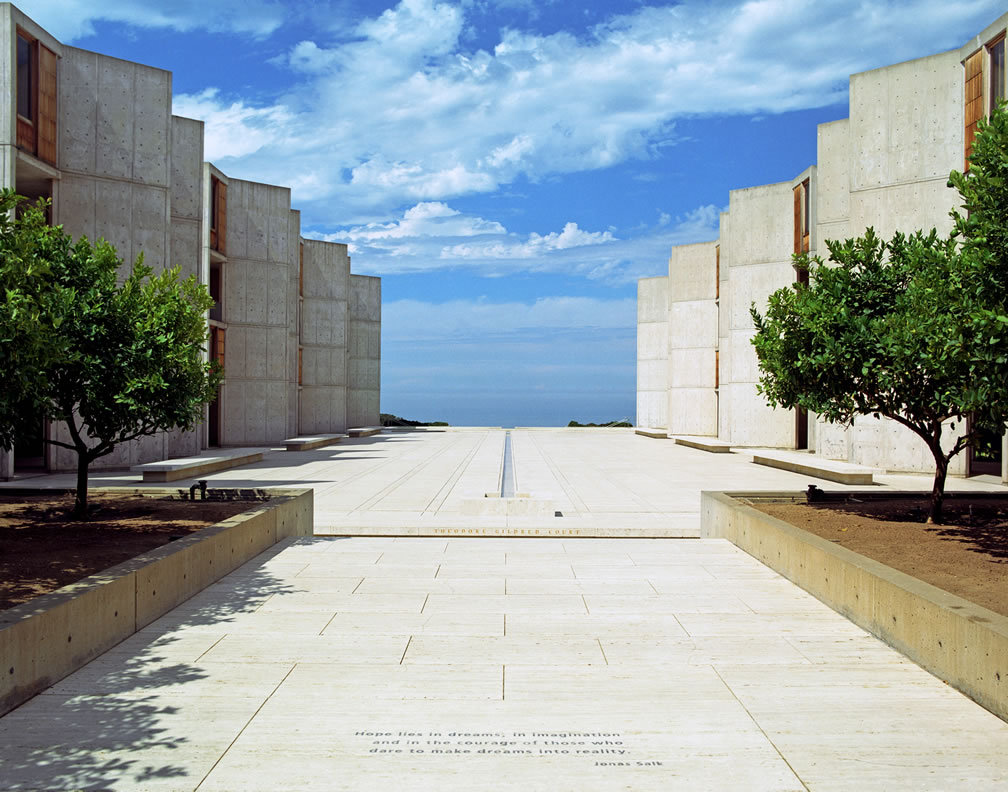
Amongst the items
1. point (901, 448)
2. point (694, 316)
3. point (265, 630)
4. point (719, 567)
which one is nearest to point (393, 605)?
point (265, 630)

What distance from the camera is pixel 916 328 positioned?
8.24 meters

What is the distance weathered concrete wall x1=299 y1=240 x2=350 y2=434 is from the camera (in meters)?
41.1

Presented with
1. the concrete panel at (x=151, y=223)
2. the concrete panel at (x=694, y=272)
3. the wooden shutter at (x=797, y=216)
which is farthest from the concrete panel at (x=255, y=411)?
the wooden shutter at (x=797, y=216)

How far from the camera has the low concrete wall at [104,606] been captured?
197 inches

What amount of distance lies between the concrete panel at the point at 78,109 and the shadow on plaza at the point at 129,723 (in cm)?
1878

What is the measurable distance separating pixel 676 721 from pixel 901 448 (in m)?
19.4

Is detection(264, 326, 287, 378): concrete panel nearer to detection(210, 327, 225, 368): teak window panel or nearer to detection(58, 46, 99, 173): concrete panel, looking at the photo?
detection(210, 327, 225, 368): teak window panel

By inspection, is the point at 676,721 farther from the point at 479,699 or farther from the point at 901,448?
the point at 901,448

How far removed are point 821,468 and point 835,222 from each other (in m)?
9.16

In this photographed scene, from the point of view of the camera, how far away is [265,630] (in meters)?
6.68

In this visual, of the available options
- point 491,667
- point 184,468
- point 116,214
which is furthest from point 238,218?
point 491,667

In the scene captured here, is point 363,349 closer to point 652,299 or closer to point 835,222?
point 652,299

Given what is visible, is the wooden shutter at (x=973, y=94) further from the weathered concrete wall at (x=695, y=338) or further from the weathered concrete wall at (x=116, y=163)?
the weathered concrete wall at (x=116, y=163)

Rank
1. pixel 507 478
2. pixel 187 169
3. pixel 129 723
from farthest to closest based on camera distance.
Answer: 1. pixel 187 169
2. pixel 507 478
3. pixel 129 723
